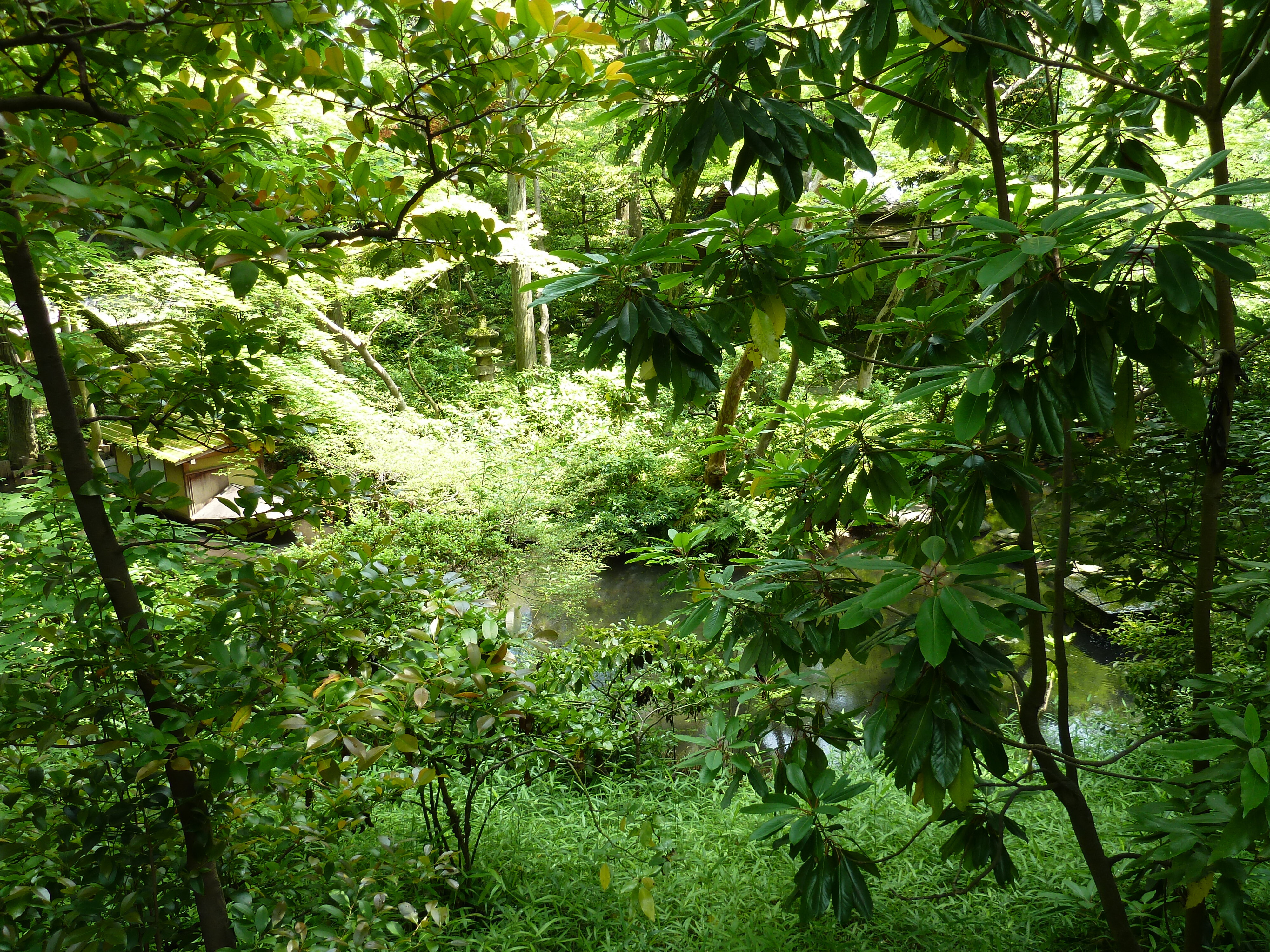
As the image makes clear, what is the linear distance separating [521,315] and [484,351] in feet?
5.03

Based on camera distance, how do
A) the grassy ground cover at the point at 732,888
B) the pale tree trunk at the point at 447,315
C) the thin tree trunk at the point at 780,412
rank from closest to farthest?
the thin tree trunk at the point at 780,412
the grassy ground cover at the point at 732,888
the pale tree trunk at the point at 447,315

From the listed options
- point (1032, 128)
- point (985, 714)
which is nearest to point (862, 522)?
point (985, 714)

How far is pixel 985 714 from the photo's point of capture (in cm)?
120

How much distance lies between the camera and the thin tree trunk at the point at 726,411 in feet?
21.1

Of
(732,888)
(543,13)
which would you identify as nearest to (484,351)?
(732,888)

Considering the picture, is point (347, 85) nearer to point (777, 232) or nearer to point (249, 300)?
point (777, 232)

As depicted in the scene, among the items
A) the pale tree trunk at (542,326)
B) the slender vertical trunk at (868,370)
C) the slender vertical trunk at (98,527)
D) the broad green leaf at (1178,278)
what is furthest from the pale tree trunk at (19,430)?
the slender vertical trunk at (868,370)

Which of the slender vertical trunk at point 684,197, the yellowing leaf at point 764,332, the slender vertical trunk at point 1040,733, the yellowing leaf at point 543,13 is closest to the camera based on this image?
the yellowing leaf at point 543,13

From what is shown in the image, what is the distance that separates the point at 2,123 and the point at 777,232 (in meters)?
1.12

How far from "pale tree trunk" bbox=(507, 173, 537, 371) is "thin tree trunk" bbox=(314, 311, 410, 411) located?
1936mm

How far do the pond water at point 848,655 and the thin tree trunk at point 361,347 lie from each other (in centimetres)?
304

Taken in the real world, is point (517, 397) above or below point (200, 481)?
above

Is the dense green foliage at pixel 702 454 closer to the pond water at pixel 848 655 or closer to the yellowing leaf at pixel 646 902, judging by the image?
the yellowing leaf at pixel 646 902

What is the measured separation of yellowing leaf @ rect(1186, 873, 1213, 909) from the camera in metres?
1.13
